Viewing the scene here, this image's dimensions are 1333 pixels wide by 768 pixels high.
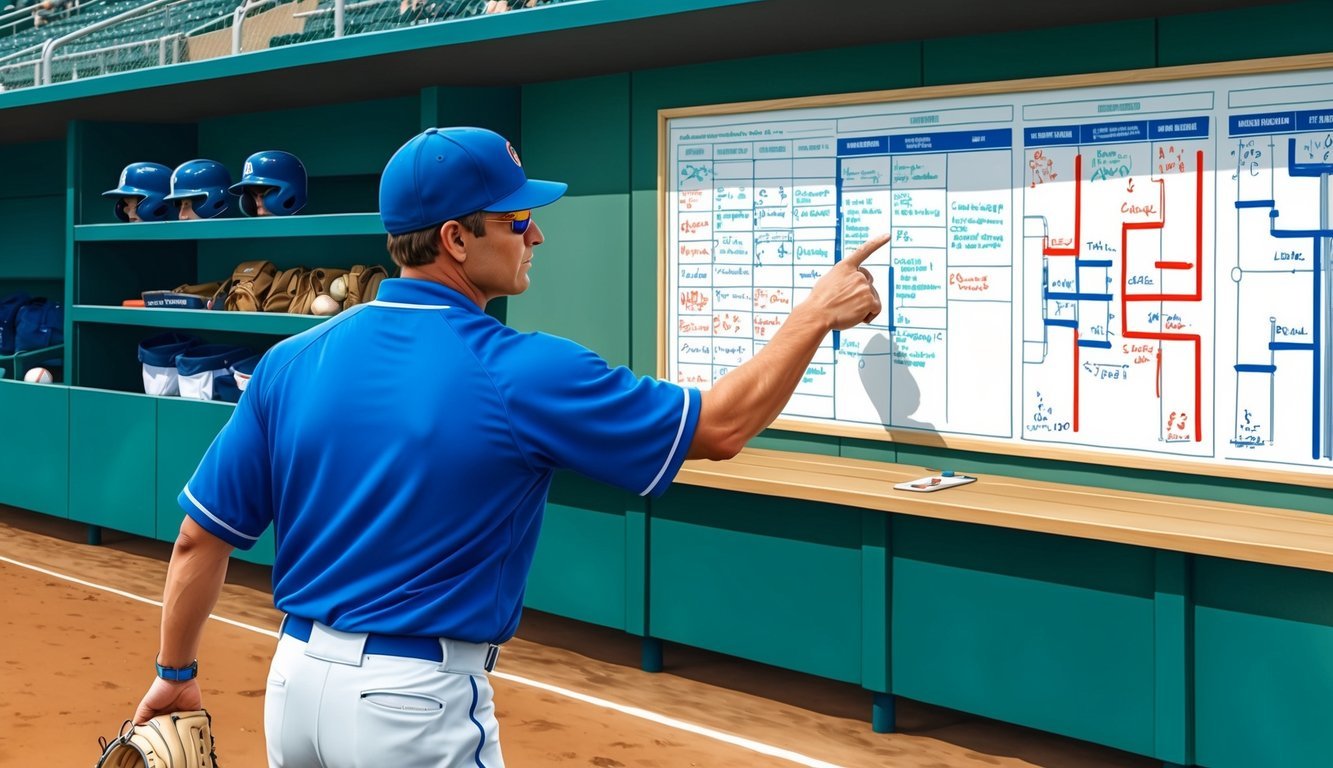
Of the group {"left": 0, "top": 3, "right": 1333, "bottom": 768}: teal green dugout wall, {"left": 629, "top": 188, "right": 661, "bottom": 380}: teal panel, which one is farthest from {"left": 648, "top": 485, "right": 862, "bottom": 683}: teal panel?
{"left": 629, "top": 188, "right": 661, "bottom": 380}: teal panel

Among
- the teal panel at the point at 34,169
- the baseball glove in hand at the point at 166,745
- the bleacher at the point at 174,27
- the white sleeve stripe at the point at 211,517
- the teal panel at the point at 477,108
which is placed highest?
the bleacher at the point at 174,27

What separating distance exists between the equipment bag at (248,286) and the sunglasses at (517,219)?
6.68 metres

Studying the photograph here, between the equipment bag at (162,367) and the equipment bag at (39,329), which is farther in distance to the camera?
the equipment bag at (39,329)

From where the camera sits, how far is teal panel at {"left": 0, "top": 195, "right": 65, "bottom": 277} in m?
11.6

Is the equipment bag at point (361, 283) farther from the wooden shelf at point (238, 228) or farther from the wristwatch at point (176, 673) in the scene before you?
the wristwatch at point (176, 673)

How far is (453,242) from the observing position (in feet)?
7.29

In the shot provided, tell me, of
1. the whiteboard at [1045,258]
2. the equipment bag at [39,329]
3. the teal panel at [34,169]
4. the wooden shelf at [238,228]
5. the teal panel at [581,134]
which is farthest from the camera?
the teal panel at [34,169]

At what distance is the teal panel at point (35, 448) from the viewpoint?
9.59m

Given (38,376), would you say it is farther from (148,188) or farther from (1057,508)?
(1057,508)

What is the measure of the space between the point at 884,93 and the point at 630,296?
5.63ft

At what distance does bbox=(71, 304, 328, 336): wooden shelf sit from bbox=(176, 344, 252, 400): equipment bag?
18cm

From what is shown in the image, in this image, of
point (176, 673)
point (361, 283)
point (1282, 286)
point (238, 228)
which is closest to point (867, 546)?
point (1282, 286)

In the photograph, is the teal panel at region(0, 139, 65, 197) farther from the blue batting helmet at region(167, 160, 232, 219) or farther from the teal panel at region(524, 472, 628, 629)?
the teal panel at region(524, 472, 628, 629)

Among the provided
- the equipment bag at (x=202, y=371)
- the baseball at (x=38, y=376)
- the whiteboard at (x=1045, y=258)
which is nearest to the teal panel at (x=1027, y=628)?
the whiteboard at (x=1045, y=258)
